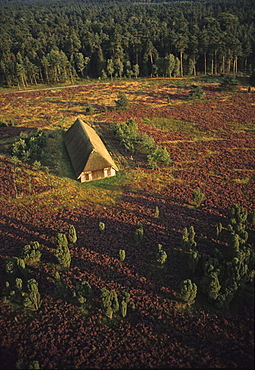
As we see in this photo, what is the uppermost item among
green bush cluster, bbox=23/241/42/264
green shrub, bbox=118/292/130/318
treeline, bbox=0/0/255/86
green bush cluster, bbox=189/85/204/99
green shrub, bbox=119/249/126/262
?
treeline, bbox=0/0/255/86

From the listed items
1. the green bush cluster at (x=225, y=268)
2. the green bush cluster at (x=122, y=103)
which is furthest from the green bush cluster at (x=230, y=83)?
the green bush cluster at (x=225, y=268)

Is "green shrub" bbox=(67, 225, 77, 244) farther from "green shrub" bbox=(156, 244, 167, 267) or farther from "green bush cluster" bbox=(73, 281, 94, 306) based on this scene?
"green shrub" bbox=(156, 244, 167, 267)

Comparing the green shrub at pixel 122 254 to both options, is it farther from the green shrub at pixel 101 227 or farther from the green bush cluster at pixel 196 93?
the green bush cluster at pixel 196 93

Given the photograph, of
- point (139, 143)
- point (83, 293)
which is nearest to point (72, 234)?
point (83, 293)

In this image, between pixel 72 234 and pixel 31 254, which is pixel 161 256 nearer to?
pixel 72 234

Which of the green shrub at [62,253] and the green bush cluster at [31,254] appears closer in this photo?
the green shrub at [62,253]

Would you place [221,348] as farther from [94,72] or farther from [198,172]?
[94,72]

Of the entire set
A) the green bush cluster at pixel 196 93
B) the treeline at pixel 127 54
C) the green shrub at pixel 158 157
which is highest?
the treeline at pixel 127 54

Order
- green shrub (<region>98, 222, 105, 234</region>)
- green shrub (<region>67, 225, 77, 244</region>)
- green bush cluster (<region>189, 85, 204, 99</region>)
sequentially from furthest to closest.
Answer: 1. green bush cluster (<region>189, 85, 204, 99</region>)
2. green shrub (<region>98, 222, 105, 234</region>)
3. green shrub (<region>67, 225, 77, 244</region>)

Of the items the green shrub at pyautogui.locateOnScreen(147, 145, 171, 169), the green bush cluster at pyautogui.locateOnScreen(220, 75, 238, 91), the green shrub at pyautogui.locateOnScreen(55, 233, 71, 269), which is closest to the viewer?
the green shrub at pyautogui.locateOnScreen(55, 233, 71, 269)

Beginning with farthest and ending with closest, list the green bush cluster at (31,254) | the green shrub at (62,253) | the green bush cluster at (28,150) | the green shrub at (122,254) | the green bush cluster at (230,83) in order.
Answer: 1. the green bush cluster at (230,83)
2. the green bush cluster at (28,150)
3. the green bush cluster at (31,254)
4. the green shrub at (122,254)
5. the green shrub at (62,253)

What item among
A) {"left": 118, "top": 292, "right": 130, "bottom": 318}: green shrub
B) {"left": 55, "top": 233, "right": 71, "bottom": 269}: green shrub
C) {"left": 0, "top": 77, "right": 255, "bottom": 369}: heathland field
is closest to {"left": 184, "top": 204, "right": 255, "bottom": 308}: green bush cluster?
{"left": 0, "top": 77, "right": 255, "bottom": 369}: heathland field
